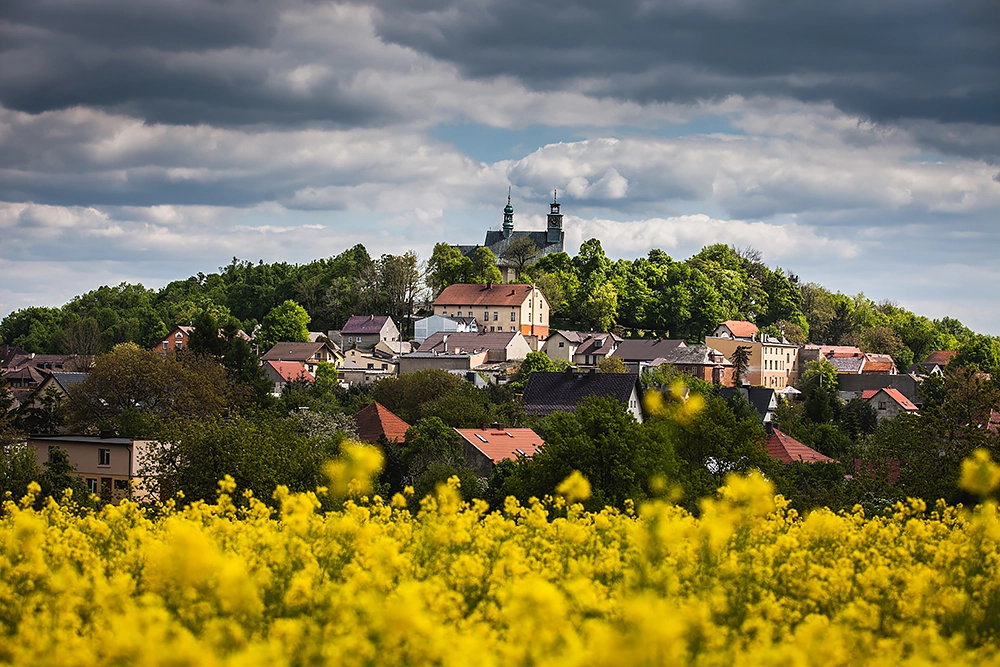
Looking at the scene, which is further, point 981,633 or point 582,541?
point 582,541

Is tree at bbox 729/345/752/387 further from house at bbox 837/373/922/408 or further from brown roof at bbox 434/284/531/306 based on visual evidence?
brown roof at bbox 434/284/531/306

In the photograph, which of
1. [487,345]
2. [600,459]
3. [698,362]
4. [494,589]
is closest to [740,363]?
[698,362]

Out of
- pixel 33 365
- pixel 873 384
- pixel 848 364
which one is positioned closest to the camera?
pixel 873 384

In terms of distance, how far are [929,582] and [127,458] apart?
29.9 metres

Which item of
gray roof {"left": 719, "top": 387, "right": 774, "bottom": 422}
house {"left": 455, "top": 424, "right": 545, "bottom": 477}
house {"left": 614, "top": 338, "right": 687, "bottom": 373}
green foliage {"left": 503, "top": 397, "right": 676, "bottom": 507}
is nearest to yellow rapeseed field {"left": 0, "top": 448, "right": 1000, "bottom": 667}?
green foliage {"left": 503, "top": 397, "right": 676, "bottom": 507}

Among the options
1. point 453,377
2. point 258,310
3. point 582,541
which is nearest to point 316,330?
point 258,310

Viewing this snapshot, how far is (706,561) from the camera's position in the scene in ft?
41.3

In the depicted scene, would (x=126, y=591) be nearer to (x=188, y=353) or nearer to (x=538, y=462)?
(x=538, y=462)

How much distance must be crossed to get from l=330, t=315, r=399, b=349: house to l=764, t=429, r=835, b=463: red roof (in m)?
53.4

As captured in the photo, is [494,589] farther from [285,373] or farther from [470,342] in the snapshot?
[470,342]

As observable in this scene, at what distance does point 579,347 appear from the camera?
95.2m

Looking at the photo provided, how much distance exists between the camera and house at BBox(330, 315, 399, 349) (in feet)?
329

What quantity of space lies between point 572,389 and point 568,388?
0.73 feet

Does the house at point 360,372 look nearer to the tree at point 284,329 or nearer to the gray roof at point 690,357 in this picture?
the tree at point 284,329
